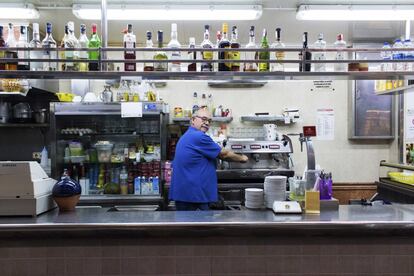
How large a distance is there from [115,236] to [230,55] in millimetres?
1445

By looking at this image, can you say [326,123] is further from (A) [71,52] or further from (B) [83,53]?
(A) [71,52]

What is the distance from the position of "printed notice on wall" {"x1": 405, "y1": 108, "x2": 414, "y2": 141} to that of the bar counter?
10.8 ft

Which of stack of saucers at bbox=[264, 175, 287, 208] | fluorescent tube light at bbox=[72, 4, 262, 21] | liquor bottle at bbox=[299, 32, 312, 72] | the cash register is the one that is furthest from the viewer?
fluorescent tube light at bbox=[72, 4, 262, 21]

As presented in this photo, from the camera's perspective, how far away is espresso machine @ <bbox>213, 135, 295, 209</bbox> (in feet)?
14.5

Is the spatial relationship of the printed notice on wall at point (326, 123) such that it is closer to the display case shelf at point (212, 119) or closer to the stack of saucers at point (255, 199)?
the display case shelf at point (212, 119)

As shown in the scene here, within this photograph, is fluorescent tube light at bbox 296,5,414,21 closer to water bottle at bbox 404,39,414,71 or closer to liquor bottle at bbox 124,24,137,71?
water bottle at bbox 404,39,414,71

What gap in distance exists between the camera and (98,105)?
4156 mm

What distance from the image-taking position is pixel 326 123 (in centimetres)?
535

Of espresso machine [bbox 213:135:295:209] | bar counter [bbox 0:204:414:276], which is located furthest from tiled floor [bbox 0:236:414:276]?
espresso machine [bbox 213:135:295:209]

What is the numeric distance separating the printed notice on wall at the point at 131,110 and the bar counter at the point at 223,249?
2.05m

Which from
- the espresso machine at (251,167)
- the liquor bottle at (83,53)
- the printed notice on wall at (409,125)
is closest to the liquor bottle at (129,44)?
the liquor bottle at (83,53)

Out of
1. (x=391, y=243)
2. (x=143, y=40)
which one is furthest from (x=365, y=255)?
(x=143, y=40)

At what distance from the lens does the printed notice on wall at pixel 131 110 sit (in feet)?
13.5

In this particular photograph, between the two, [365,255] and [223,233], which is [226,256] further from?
[365,255]
